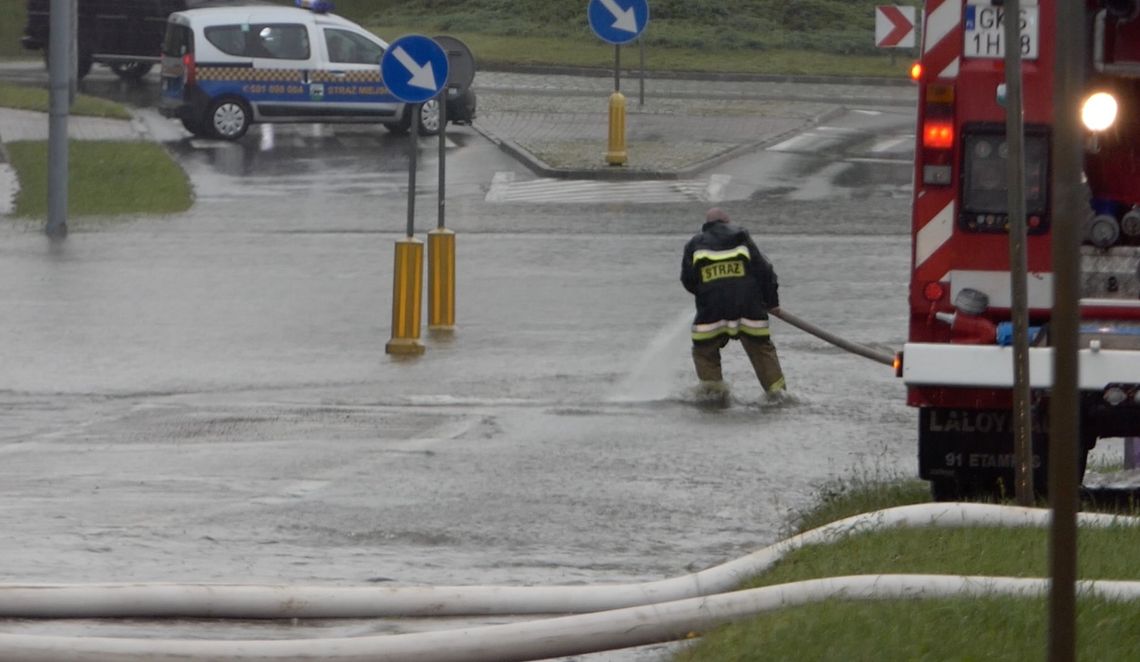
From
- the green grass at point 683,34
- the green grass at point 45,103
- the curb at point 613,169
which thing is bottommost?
the curb at point 613,169

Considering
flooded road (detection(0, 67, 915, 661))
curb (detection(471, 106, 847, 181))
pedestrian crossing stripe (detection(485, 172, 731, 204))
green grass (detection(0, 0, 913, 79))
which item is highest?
green grass (detection(0, 0, 913, 79))

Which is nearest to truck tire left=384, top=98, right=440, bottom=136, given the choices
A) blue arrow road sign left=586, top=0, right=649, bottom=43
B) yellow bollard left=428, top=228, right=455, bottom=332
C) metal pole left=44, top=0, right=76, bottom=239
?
blue arrow road sign left=586, top=0, right=649, bottom=43

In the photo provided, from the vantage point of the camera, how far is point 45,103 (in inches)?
1318

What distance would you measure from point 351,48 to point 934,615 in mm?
24738

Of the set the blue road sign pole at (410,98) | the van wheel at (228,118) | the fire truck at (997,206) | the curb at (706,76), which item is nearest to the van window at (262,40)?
the van wheel at (228,118)

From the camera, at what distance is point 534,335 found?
1556cm

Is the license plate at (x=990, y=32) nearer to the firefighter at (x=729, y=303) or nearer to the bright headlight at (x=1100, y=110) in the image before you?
the bright headlight at (x=1100, y=110)

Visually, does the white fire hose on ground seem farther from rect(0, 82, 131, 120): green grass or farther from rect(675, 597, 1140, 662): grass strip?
rect(0, 82, 131, 120): green grass

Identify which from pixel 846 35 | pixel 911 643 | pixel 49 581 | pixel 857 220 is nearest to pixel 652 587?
pixel 911 643

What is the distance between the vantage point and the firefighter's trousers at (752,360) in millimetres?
13102

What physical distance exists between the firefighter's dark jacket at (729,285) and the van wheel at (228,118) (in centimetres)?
1720

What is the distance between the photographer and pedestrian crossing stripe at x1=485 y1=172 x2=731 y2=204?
2389 cm

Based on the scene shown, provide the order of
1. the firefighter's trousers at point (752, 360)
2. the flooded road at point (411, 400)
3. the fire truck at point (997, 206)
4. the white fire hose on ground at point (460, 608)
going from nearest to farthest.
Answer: the white fire hose on ground at point (460, 608), the fire truck at point (997, 206), the flooded road at point (411, 400), the firefighter's trousers at point (752, 360)

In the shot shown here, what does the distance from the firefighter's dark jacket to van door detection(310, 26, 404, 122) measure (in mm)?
16708
